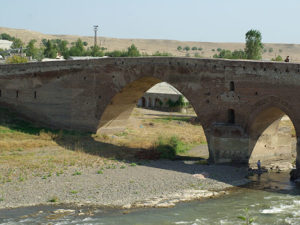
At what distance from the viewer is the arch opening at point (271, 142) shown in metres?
28.8

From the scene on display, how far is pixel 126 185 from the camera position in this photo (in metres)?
25.1

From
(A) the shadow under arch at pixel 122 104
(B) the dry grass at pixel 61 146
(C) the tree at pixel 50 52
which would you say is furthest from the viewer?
(C) the tree at pixel 50 52

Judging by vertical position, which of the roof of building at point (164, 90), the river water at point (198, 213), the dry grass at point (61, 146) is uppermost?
the roof of building at point (164, 90)

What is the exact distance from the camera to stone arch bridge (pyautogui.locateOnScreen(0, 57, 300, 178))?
27453 millimetres

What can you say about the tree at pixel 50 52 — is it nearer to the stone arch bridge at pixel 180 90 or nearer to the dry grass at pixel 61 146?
the dry grass at pixel 61 146

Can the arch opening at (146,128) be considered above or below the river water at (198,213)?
above

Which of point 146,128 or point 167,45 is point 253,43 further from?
point 167,45

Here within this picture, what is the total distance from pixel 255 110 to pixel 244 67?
240cm

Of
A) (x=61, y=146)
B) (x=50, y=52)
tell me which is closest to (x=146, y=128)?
(x=61, y=146)

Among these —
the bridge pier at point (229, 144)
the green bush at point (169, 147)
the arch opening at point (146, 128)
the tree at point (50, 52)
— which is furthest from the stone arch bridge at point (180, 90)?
the tree at point (50, 52)

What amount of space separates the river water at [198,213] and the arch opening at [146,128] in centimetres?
886

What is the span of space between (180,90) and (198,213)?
1097 centimetres

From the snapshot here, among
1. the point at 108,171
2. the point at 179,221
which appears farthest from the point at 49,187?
the point at 179,221

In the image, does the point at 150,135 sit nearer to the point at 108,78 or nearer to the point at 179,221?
the point at 108,78
